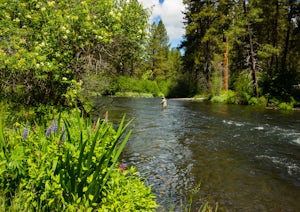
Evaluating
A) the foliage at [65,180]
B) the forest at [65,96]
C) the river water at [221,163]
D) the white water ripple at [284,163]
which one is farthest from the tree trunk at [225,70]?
the foliage at [65,180]

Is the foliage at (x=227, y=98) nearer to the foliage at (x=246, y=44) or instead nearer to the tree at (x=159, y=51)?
the foliage at (x=246, y=44)

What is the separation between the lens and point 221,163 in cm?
831

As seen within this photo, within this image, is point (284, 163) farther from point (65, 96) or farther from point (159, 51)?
point (159, 51)

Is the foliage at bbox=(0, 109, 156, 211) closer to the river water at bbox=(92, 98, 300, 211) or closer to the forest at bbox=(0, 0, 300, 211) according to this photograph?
the forest at bbox=(0, 0, 300, 211)

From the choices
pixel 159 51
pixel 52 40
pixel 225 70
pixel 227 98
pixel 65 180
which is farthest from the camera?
pixel 159 51

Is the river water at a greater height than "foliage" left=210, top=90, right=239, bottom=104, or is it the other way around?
"foliage" left=210, top=90, right=239, bottom=104

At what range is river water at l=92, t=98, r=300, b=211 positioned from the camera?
5.88 m

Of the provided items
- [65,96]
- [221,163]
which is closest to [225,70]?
[221,163]

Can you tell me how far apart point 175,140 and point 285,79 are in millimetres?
18989

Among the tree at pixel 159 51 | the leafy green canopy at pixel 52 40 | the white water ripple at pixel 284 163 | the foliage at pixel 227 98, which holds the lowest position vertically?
the white water ripple at pixel 284 163

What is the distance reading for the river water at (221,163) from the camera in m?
5.88

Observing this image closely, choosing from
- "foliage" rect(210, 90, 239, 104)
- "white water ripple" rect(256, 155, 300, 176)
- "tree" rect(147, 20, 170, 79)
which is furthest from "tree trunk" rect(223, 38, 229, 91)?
"tree" rect(147, 20, 170, 79)

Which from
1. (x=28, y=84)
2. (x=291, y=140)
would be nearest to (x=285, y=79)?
(x=291, y=140)

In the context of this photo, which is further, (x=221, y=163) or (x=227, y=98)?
(x=227, y=98)
